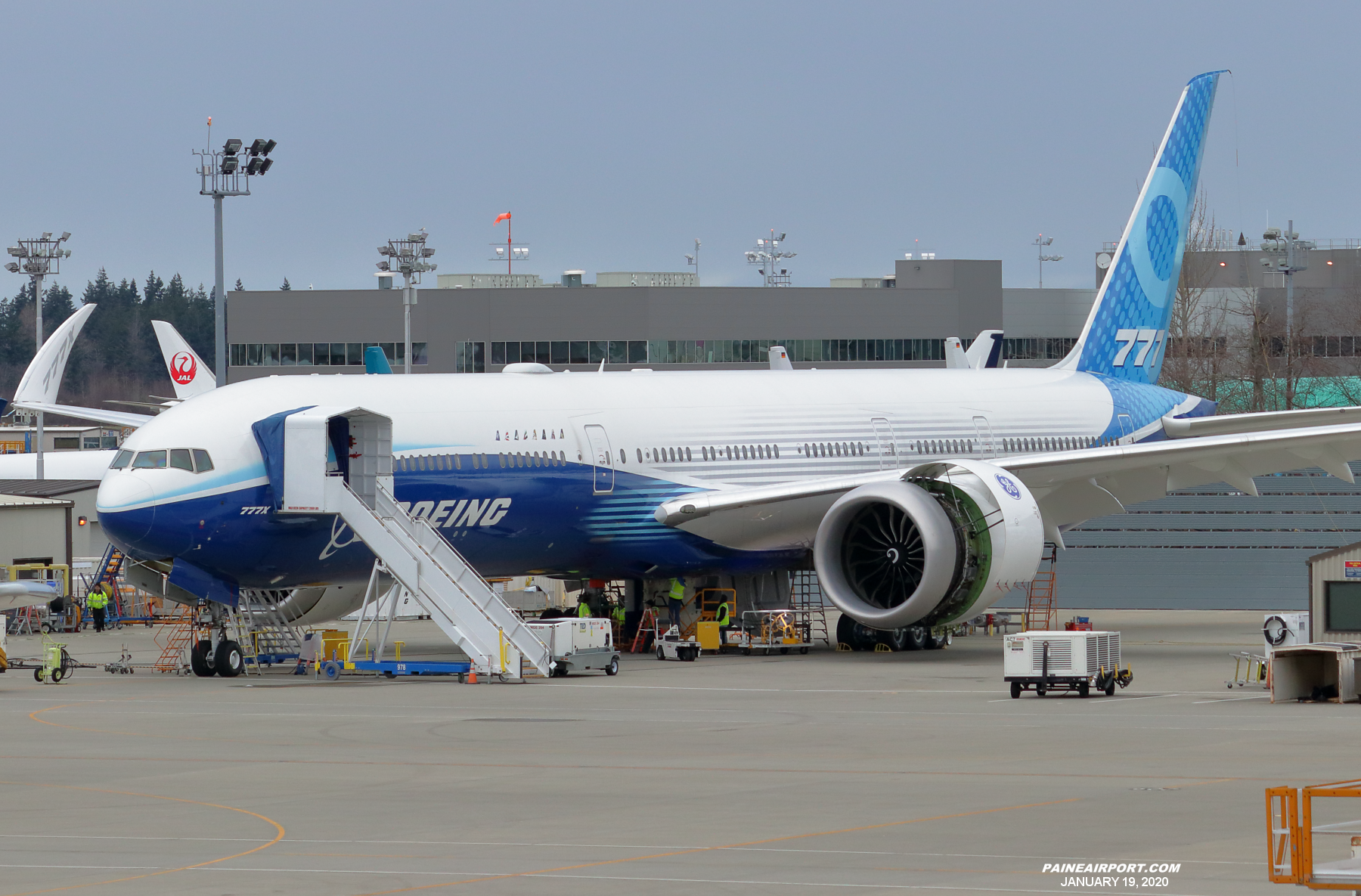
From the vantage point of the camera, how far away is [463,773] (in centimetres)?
1800

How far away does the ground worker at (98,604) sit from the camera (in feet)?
141

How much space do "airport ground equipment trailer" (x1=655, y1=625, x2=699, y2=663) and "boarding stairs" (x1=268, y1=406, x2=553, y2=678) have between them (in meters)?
3.90

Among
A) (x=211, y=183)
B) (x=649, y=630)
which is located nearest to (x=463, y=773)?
(x=649, y=630)

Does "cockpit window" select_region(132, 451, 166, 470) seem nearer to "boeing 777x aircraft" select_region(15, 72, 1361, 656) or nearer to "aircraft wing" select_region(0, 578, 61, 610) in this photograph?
"boeing 777x aircraft" select_region(15, 72, 1361, 656)

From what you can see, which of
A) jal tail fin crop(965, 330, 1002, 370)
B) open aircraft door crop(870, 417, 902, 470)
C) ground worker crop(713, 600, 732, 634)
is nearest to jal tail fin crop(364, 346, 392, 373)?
ground worker crop(713, 600, 732, 634)

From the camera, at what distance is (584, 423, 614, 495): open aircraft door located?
31281 mm

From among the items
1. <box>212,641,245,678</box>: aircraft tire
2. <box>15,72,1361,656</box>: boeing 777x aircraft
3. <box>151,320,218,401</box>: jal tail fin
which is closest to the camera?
<box>15,72,1361,656</box>: boeing 777x aircraft

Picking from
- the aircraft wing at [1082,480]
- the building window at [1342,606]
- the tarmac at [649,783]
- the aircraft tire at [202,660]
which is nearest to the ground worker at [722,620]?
the aircraft wing at [1082,480]

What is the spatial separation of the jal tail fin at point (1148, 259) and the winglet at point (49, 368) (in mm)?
22824

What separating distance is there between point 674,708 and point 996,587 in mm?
7823

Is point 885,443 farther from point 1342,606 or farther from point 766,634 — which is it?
point 1342,606

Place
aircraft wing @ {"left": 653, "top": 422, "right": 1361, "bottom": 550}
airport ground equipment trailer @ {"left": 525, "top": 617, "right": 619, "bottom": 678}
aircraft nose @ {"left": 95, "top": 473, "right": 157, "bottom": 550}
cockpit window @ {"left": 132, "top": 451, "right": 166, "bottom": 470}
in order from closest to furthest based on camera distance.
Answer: aircraft nose @ {"left": 95, "top": 473, "right": 157, "bottom": 550} < cockpit window @ {"left": 132, "top": 451, "right": 166, "bottom": 470} < airport ground equipment trailer @ {"left": 525, "top": 617, "right": 619, "bottom": 678} < aircraft wing @ {"left": 653, "top": 422, "right": 1361, "bottom": 550}

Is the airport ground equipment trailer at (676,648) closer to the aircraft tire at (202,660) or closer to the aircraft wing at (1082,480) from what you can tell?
the aircraft wing at (1082,480)

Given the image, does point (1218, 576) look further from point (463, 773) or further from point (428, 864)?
point (428, 864)
